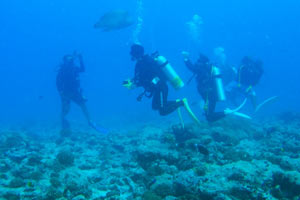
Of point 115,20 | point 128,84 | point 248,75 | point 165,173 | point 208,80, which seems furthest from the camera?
point 115,20

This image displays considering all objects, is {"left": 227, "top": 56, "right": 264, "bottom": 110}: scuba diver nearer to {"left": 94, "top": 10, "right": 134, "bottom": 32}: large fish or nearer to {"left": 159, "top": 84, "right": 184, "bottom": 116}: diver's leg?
{"left": 159, "top": 84, "right": 184, "bottom": 116}: diver's leg

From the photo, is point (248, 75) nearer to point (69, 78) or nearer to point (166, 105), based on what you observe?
point (166, 105)

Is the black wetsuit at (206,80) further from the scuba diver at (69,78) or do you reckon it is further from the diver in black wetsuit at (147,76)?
the scuba diver at (69,78)

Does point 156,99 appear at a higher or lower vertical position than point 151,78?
lower

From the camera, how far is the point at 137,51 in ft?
26.2

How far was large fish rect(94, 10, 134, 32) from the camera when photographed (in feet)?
43.1

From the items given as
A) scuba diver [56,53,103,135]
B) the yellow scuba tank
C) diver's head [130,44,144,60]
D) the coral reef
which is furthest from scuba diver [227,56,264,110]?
A: scuba diver [56,53,103,135]

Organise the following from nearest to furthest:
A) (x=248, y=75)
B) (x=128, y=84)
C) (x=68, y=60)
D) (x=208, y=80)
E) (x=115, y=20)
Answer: (x=128, y=84), (x=208, y=80), (x=68, y=60), (x=248, y=75), (x=115, y=20)

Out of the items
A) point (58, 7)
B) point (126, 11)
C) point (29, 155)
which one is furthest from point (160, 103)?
point (58, 7)

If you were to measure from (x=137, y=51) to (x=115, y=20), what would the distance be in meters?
6.03

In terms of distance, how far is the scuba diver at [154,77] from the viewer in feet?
26.4

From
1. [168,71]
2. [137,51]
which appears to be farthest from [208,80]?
[137,51]

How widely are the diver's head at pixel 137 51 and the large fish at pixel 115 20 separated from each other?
5602 millimetres

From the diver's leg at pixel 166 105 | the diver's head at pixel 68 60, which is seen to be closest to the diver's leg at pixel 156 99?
the diver's leg at pixel 166 105
